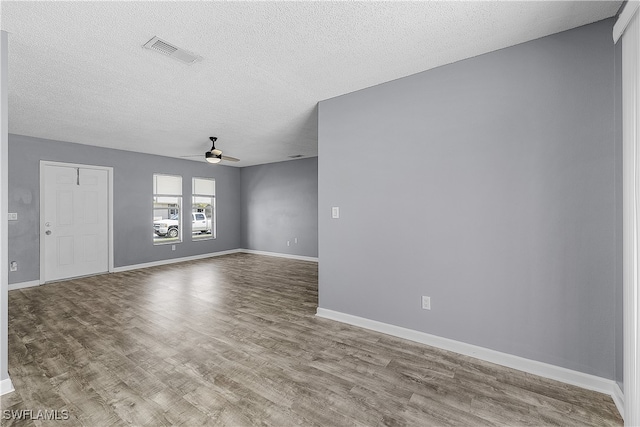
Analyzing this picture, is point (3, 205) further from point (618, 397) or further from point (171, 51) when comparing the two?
point (618, 397)

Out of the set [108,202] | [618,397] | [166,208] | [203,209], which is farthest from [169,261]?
[618,397]

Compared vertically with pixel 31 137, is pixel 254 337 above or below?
below

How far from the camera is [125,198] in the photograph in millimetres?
6281

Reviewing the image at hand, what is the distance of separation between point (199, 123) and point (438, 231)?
3.73 metres

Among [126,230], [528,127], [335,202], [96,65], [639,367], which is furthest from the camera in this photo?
[126,230]

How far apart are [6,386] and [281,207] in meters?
6.25

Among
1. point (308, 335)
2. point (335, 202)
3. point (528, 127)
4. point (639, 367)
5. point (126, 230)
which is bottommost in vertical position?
point (308, 335)

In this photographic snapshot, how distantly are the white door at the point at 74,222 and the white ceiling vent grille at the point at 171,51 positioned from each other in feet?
15.2

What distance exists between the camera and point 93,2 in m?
1.81

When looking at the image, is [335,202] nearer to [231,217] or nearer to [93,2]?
[93,2]

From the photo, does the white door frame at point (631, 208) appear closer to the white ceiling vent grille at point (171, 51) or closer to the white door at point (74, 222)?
the white ceiling vent grille at point (171, 51)

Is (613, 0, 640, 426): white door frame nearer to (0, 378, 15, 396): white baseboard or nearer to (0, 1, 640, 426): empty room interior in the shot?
(0, 1, 640, 426): empty room interior

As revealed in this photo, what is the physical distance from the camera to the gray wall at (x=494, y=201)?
2.10 m

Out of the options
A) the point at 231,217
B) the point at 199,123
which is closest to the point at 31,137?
the point at 199,123
